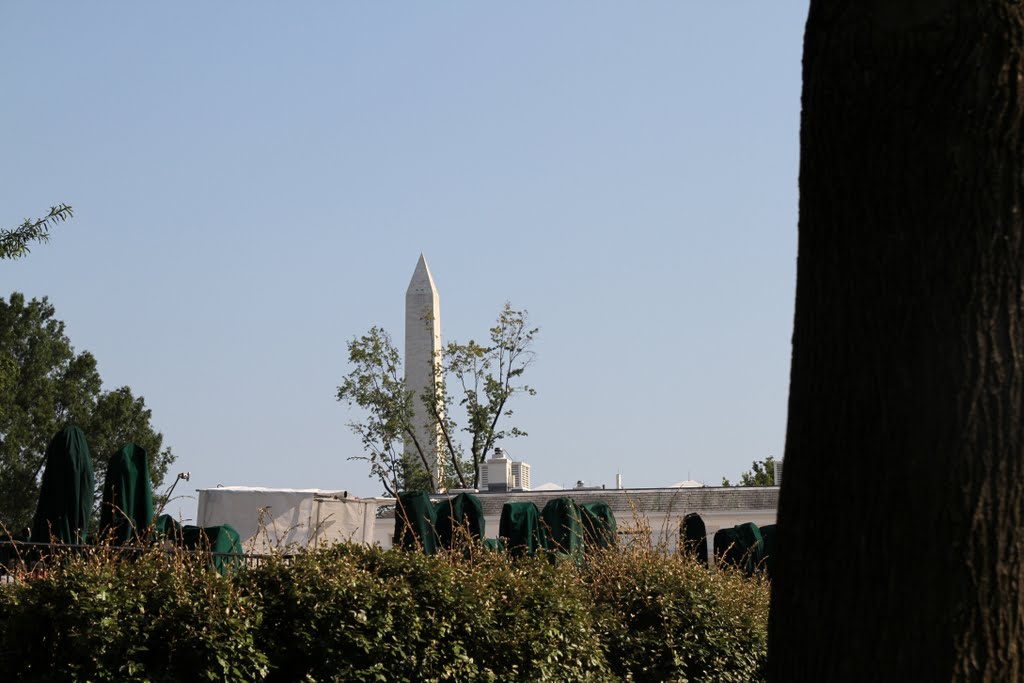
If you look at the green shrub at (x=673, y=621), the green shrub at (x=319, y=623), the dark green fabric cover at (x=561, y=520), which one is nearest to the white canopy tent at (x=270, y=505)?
the dark green fabric cover at (x=561, y=520)

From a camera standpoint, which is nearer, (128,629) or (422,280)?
(128,629)

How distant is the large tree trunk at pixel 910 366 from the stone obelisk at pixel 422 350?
168 ft

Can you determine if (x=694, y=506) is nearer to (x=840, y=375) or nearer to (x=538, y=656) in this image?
(x=538, y=656)

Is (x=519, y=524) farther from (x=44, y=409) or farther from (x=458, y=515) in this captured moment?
(x=44, y=409)

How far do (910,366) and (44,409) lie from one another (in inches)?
1839

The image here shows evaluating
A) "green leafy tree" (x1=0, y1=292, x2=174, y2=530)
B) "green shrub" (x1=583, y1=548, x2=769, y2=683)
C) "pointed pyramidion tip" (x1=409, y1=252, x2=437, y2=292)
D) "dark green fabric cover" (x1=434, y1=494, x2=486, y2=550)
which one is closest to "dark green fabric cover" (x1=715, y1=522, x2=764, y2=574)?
"dark green fabric cover" (x1=434, y1=494, x2=486, y2=550)

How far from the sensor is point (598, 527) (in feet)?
49.9

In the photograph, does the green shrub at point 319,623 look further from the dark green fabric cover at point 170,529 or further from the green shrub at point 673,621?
the dark green fabric cover at point 170,529

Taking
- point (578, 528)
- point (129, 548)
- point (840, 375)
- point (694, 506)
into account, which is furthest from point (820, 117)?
point (694, 506)

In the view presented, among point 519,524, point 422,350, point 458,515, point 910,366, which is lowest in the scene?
point 519,524

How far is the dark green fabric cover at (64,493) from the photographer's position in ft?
38.0

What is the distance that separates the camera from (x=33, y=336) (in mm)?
47531

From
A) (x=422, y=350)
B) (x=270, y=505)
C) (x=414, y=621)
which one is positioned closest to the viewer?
(x=414, y=621)

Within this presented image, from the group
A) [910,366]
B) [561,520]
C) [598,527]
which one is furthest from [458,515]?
[910,366]
